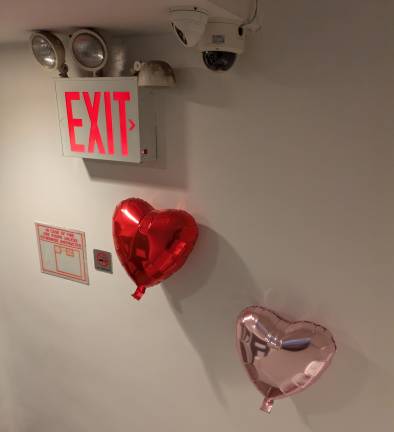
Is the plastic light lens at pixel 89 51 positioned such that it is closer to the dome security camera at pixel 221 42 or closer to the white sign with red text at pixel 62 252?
the dome security camera at pixel 221 42

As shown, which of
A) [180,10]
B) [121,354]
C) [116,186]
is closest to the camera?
[180,10]

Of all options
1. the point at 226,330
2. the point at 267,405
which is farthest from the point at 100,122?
the point at 267,405

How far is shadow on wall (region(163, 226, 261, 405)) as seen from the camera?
1229mm

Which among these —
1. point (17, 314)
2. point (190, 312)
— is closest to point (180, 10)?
point (190, 312)

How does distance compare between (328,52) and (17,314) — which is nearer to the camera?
(328,52)

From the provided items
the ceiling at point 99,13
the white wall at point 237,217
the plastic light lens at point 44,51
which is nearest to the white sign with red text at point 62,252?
the white wall at point 237,217

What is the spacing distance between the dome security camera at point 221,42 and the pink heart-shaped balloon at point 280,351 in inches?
28.3

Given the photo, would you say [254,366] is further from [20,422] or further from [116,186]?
[20,422]

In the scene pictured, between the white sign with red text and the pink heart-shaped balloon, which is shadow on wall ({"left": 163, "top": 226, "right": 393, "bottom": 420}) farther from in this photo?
the white sign with red text

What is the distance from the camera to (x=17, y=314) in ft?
6.04

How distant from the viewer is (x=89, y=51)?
3.90 feet

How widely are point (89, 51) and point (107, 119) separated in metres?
0.21

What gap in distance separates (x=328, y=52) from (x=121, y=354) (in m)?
1.30

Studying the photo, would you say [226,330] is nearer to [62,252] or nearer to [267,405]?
[267,405]
